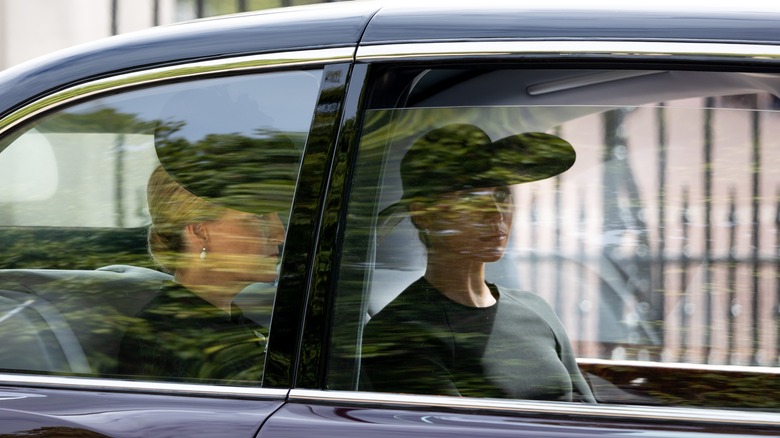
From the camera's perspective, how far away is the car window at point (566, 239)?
1428mm

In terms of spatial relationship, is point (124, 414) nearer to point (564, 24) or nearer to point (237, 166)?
point (237, 166)

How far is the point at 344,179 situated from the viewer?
4.95ft

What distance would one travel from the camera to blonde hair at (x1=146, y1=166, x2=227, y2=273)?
161cm

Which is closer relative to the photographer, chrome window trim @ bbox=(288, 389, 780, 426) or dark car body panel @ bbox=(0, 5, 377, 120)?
chrome window trim @ bbox=(288, 389, 780, 426)

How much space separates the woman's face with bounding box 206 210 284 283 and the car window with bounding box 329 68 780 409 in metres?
0.12

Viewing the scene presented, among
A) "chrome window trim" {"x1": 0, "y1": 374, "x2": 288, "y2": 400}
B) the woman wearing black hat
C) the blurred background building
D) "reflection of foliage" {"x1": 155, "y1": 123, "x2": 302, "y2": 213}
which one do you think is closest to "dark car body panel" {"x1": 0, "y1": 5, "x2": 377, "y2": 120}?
"reflection of foliage" {"x1": 155, "y1": 123, "x2": 302, "y2": 213}

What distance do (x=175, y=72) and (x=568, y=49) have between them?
25.0 inches

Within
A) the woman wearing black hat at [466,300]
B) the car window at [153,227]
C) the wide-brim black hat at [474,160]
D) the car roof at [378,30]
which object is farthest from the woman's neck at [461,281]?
the car roof at [378,30]

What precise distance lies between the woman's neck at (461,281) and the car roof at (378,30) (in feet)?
1.15

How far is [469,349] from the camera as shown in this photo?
59.0 inches

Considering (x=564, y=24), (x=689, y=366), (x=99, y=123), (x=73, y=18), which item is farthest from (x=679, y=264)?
(x=73, y=18)

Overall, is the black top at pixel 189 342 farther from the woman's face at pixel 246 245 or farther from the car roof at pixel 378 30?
the car roof at pixel 378 30

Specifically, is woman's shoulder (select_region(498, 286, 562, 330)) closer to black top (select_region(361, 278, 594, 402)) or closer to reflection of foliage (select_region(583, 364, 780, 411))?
black top (select_region(361, 278, 594, 402))

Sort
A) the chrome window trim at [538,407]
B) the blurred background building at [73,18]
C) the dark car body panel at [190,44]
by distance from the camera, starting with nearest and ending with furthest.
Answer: the chrome window trim at [538,407] < the dark car body panel at [190,44] < the blurred background building at [73,18]
